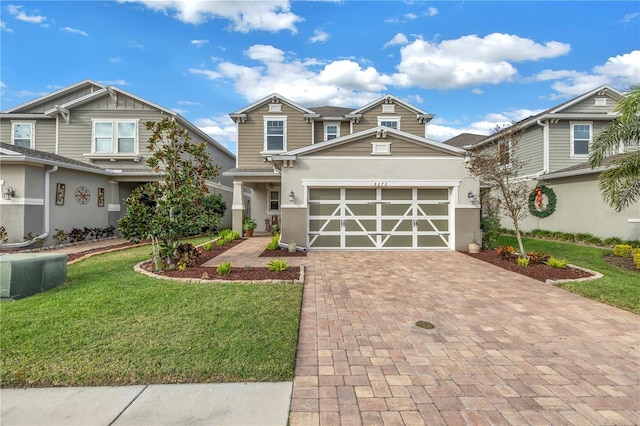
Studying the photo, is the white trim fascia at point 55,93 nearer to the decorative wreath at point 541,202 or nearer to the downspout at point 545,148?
the downspout at point 545,148

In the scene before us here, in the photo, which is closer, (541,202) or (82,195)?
(82,195)

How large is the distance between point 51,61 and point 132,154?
14.6 feet

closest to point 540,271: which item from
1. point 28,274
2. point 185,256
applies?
point 185,256

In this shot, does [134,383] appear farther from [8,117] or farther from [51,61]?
[8,117]

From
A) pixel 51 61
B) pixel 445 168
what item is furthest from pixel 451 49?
pixel 51 61

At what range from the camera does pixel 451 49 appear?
13.8 meters

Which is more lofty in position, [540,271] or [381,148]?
[381,148]

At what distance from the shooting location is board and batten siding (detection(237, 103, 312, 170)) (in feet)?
51.1

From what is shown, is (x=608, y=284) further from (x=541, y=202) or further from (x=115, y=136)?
(x=115, y=136)

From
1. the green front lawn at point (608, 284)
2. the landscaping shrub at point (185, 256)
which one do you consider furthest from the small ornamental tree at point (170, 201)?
the green front lawn at point (608, 284)

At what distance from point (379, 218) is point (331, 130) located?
285 inches

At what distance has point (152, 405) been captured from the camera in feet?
8.39

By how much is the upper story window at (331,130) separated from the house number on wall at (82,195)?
11.6 metres

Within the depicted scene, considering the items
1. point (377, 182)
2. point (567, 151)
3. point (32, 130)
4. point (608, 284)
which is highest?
point (32, 130)
